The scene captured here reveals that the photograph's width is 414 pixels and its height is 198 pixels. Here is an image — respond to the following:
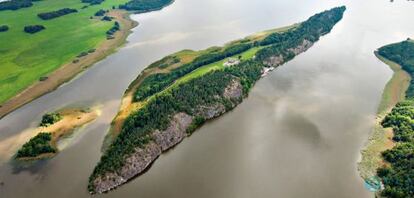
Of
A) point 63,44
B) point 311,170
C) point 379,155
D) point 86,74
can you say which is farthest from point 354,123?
point 63,44

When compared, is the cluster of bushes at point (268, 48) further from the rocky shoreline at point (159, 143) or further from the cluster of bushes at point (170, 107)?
the rocky shoreline at point (159, 143)

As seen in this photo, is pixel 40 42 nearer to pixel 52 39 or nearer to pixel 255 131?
pixel 52 39

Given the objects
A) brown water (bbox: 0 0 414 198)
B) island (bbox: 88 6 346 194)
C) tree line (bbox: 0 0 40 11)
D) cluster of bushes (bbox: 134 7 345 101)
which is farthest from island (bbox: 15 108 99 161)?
tree line (bbox: 0 0 40 11)

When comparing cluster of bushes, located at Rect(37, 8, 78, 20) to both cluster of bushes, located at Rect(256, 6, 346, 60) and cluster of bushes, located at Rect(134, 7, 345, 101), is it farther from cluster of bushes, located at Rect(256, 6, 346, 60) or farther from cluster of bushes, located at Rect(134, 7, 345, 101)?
cluster of bushes, located at Rect(256, 6, 346, 60)

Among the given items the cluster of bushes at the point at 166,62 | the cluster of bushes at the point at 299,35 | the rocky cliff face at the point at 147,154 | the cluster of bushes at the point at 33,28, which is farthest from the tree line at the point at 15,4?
the rocky cliff face at the point at 147,154

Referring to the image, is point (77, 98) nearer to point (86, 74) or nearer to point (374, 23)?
point (86, 74)

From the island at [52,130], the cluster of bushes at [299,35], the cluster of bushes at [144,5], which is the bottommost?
the island at [52,130]

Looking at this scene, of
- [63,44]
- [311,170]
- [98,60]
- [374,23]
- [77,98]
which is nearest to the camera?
[311,170]
